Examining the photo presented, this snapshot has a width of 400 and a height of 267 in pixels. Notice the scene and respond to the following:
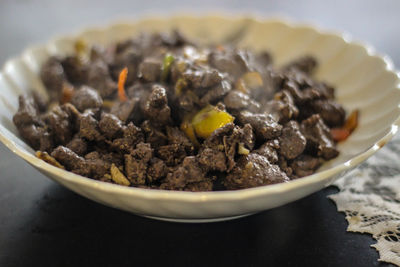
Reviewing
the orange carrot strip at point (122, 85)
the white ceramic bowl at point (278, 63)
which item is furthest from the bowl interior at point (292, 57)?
the orange carrot strip at point (122, 85)

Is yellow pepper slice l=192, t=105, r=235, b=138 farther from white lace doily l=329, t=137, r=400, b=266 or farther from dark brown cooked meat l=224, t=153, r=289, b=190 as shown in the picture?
white lace doily l=329, t=137, r=400, b=266

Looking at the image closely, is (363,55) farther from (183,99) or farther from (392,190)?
(183,99)

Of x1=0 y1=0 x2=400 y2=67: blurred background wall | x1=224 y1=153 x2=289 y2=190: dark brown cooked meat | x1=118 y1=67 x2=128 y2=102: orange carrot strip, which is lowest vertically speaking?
x1=0 y1=0 x2=400 y2=67: blurred background wall

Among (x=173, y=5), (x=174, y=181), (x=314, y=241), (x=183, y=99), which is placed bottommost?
(x=173, y=5)

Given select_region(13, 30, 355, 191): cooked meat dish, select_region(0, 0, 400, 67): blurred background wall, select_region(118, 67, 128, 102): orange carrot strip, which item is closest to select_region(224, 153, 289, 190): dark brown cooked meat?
select_region(13, 30, 355, 191): cooked meat dish

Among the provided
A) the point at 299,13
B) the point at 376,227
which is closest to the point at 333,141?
the point at 376,227

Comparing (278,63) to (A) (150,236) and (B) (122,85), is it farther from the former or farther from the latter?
(A) (150,236)
